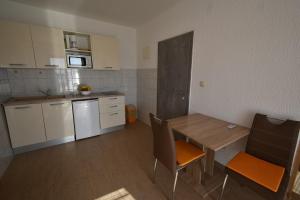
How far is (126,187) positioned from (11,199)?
4.07 ft

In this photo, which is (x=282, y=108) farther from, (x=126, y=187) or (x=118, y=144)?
(x=118, y=144)

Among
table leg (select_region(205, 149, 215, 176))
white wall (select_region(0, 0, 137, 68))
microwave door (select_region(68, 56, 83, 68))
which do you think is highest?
white wall (select_region(0, 0, 137, 68))

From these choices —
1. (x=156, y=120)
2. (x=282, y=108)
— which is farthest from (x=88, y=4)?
(x=282, y=108)

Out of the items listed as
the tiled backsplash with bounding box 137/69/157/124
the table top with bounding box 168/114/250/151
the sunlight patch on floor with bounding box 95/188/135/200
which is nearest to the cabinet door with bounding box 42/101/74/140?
the sunlight patch on floor with bounding box 95/188/135/200

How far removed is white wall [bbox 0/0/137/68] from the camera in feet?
7.74

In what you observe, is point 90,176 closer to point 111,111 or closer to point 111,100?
point 111,111

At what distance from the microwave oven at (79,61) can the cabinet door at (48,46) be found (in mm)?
123

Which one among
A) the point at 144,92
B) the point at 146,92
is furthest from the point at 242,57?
the point at 144,92

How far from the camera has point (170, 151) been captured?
1.33m

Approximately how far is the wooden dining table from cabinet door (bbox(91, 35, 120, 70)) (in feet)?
6.88

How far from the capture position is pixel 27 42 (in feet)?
7.38

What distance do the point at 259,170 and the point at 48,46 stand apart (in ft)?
11.4

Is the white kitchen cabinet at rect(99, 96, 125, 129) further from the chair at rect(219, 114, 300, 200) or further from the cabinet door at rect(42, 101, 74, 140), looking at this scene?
the chair at rect(219, 114, 300, 200)

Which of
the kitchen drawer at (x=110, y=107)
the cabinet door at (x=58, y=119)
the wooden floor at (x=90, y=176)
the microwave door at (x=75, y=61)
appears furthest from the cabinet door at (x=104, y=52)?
the wooden floor at (x=90, y=176)
